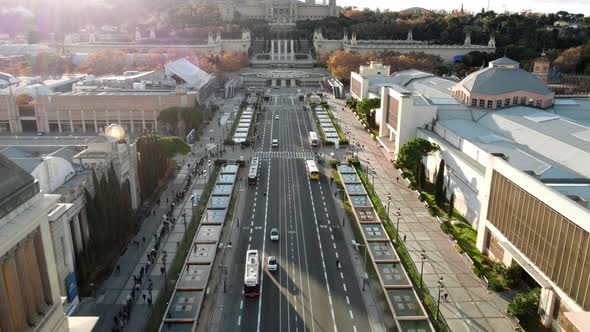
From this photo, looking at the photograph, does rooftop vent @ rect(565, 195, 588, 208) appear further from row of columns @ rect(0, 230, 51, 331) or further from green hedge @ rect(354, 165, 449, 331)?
row of columns @ rect(0, 230, 51, 331)

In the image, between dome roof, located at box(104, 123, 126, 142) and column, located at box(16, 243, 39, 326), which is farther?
dome roof, located at box(104, 123, 126, 142)

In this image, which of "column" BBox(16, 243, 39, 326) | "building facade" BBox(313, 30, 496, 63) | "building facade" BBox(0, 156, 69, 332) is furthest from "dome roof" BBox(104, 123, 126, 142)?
"building facade" BBox(313, 30, 496, 63)

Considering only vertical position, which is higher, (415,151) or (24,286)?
(24,286)

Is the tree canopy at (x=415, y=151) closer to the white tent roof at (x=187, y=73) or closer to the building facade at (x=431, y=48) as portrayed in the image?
the white tent roof at (x=187, y=73)

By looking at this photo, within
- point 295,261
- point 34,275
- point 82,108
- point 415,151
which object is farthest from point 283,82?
point 34,275

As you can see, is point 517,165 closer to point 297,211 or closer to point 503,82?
point 297,211

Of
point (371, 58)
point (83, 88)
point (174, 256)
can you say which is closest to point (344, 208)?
point (174, 256)
